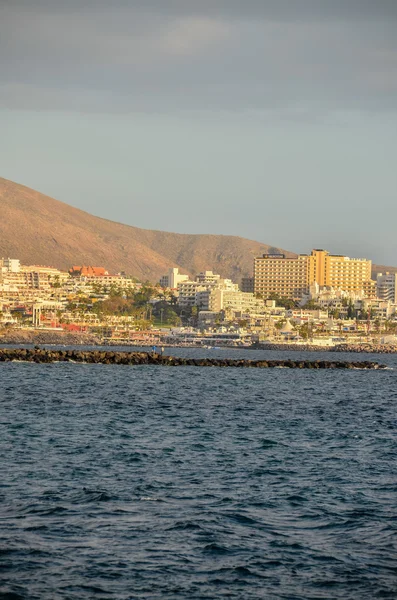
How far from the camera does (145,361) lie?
12362 cm

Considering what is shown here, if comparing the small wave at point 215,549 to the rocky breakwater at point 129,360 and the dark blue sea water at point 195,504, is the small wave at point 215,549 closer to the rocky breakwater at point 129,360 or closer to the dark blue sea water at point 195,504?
the dark blue sea water at point 195,504

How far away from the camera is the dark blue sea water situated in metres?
22.0

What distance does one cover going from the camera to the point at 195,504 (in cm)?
2880

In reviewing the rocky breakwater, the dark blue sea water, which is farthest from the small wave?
the rocky breakwater

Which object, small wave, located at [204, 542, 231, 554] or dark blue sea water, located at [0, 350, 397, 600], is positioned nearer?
dark blue sea water, located at [0, 350, 397, 600]

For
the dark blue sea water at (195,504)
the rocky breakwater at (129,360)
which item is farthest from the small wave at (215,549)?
the rocky breakwater at (129,360)

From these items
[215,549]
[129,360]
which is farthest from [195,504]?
[129,360]

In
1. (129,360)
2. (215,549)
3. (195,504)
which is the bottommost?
(215,549)

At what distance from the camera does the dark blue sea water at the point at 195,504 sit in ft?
72.2

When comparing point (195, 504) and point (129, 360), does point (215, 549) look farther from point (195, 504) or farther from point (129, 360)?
point (129, 360)

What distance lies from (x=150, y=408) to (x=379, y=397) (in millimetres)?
22242

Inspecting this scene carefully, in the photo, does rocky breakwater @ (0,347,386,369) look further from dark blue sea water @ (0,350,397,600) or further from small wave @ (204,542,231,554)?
small wave @ (204,542,231,554)

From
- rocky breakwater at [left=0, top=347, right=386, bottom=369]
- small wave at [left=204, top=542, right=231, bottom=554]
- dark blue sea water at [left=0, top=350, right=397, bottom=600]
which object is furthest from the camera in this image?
rocky breakwater at [left=0, top=347, right=386, bottom=369]

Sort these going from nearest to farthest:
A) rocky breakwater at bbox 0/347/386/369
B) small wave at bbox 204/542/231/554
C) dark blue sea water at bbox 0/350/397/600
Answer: dark blue sea water at bbox 0/350/397/600, small wave at bbox 204/542/231/554, rocky breakwater at bbox 0/347/386/369
